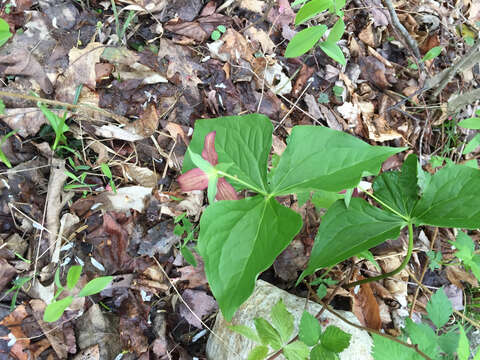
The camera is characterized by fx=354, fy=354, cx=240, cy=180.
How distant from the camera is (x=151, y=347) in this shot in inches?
53.0

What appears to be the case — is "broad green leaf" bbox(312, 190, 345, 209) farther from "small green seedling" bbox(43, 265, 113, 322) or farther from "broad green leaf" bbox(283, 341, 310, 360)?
"small green seedling" bbox(43, 265, 113, 322)

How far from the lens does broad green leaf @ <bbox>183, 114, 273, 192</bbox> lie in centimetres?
108

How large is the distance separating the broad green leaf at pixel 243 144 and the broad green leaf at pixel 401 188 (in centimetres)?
43

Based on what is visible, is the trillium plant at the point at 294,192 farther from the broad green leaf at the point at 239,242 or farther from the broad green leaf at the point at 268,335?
the broad green leaf at the point at 268,335

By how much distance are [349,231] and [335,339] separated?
0.31 meters

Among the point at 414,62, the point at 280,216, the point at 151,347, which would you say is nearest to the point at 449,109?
the point at 414,62

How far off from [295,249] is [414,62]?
5.02ft

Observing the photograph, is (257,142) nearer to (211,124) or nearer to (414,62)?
(211,124)

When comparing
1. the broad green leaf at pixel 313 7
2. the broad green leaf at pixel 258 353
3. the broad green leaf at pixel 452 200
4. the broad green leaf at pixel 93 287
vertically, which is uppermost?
the broad green leaf at pixel 313 7

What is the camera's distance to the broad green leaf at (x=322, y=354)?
3.39 feet

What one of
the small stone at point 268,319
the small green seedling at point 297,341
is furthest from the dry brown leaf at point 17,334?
the small green seedling at point 297,341

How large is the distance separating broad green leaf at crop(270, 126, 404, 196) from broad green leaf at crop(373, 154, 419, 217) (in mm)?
178

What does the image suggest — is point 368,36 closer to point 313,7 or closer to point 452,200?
point 313,7

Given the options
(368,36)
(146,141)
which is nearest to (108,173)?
(146,141)
